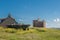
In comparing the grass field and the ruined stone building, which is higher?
the ruined stone building

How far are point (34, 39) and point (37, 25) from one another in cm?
3241

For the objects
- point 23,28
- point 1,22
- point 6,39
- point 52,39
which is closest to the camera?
point 6,39

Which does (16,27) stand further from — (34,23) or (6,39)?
(6,39)

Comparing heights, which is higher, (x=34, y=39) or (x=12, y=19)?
(x=12, y=19)

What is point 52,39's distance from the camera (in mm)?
29094

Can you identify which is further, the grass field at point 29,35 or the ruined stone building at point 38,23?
the ruined stone building at point 38,23

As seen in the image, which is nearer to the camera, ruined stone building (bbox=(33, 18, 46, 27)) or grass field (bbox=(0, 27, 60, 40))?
grass field (bbox=(0, 27, 60, 40))

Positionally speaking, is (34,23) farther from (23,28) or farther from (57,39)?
(57,39)

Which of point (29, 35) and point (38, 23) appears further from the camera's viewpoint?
point (38, 23)

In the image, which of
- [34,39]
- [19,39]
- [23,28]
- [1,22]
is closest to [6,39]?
[19,39]

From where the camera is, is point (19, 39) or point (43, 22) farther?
point (43, 22)

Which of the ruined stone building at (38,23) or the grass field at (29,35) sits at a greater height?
the ruined stone building at (38,23)

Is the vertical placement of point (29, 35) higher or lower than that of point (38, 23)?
lower

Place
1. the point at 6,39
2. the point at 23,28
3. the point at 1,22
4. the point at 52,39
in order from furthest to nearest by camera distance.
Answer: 1. the point at 1,22
2. the point at 23,28
3. the point at 52,39
4. the point at 6,39
